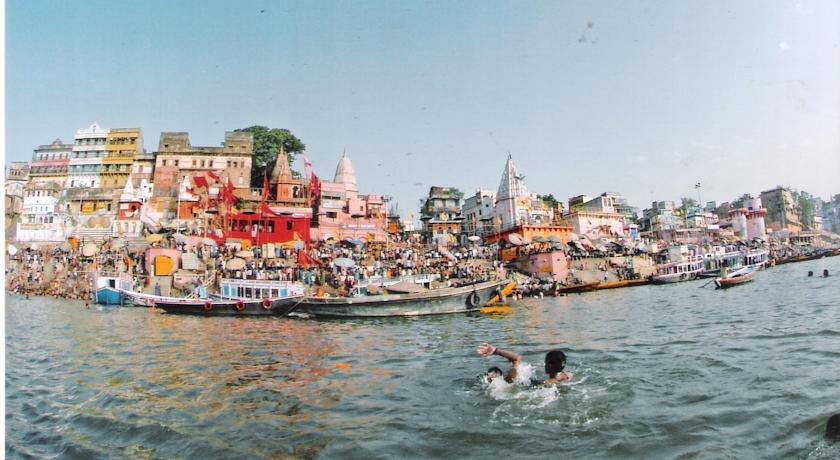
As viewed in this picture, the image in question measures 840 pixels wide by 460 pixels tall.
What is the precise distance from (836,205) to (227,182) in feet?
314

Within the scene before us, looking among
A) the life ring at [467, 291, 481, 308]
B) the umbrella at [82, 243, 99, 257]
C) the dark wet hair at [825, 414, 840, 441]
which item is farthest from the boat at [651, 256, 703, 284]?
the umbrella at [82, 243, 99, 257]

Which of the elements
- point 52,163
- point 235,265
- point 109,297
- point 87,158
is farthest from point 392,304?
point 52,163

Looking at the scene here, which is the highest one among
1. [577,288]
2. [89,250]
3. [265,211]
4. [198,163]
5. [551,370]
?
[198,163]

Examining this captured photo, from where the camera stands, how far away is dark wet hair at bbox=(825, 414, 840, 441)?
5027 millimetres

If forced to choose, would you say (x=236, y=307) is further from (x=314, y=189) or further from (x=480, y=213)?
(x=480, y=213)

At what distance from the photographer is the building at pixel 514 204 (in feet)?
178

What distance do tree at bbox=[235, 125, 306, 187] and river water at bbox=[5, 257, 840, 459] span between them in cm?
4311

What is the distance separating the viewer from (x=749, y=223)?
71.8m

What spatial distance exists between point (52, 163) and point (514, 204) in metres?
51.1

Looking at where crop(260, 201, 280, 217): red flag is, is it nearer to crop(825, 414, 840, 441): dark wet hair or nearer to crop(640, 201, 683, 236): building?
crop(825, 414, 840, 441): dark wet hair

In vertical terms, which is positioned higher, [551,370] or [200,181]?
[200,181]

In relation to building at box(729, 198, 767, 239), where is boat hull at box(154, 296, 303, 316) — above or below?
below

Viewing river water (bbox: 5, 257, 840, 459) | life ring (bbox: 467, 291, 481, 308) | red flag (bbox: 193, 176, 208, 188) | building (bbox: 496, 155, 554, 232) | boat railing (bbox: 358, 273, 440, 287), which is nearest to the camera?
river water (bbox: 5, 257, 840, 459)

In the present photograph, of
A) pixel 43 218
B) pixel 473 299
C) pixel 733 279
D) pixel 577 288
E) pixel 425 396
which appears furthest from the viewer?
pixel 43 218
